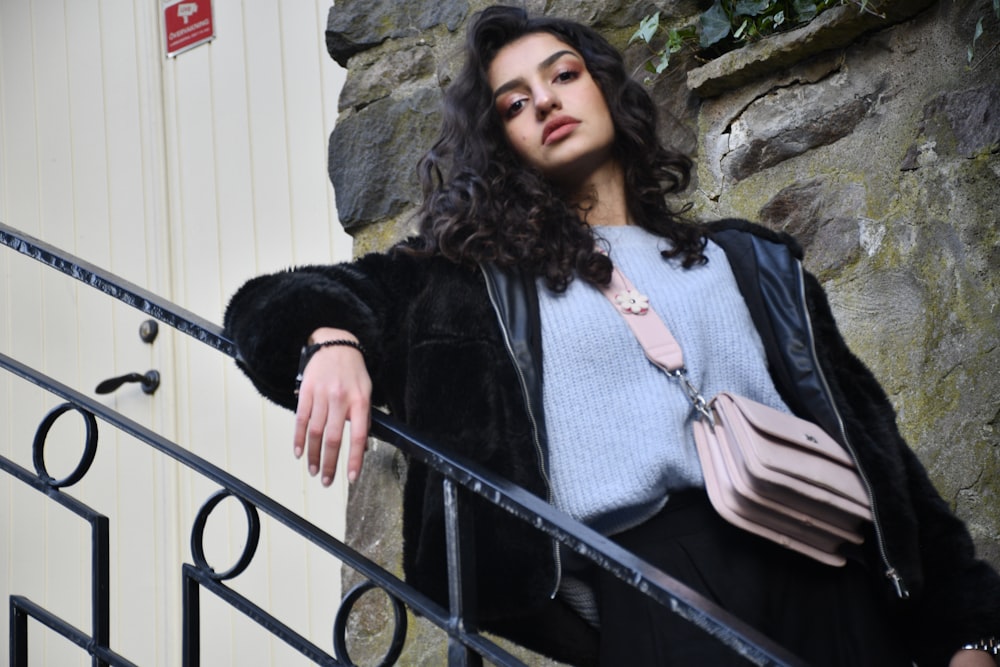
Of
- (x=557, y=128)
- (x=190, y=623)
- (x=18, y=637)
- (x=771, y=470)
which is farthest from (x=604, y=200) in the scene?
(x=18, y=637)

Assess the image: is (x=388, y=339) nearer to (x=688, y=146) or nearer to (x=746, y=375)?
(x=746, y=375)

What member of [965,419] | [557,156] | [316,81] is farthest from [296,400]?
[316,81]

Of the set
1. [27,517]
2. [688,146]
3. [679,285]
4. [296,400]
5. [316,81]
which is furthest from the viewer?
[27,517]

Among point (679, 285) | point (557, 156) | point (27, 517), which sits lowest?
point (27, 517)

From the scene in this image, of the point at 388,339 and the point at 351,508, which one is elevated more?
the point at 388,339

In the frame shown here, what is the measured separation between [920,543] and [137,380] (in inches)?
102

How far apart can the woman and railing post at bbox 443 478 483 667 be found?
121 mm

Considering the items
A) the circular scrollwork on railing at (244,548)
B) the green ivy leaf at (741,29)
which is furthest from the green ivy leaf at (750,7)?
the circular scrollwork on railing at (244,548)

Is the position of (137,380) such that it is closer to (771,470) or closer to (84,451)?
(84,451)

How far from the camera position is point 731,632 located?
115 cm

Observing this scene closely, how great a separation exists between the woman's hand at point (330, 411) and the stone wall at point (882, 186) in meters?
1.16

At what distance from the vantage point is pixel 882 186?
2.37 m

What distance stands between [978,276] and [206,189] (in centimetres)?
236

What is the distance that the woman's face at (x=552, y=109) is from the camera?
188cm
